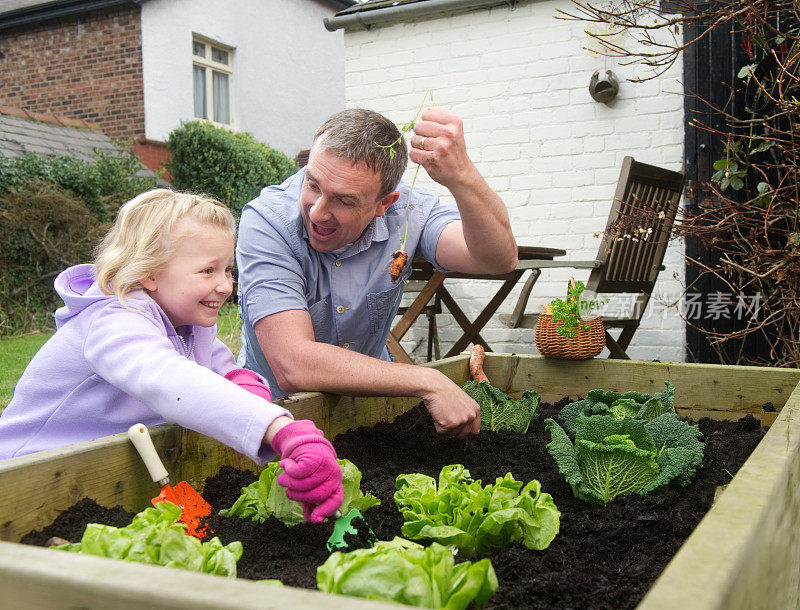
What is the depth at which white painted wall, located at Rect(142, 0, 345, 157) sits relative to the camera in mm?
12617

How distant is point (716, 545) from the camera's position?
75cm

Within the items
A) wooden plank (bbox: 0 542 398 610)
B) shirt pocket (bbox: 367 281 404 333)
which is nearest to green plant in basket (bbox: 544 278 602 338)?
shirt pocket (bbox: 367 281 404 333)

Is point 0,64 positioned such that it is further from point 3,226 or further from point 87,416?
point 87,416

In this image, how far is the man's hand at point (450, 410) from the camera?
6.08 feet

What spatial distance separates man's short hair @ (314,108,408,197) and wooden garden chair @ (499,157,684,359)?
6.11 ft

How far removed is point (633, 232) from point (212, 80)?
12.5 m

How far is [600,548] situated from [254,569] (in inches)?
22.9

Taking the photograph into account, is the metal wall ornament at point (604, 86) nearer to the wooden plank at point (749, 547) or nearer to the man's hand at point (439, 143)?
the man's hand at point (439, 143)

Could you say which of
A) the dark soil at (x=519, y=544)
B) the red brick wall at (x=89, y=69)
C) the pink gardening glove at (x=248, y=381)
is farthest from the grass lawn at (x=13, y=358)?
the red brick wall at (x=89, y=69)

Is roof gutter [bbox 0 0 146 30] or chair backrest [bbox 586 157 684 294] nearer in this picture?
chair backrest [bbox 586 157 684 294]

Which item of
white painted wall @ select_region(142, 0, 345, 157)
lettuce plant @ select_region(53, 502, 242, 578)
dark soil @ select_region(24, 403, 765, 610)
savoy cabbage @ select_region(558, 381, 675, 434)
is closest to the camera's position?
lettuce plant @ select_region(53, 502, 242, 578)

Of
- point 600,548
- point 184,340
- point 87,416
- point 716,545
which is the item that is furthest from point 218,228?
point 716,545

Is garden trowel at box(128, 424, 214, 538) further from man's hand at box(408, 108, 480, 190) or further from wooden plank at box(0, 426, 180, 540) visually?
man's hand at box(408, 108, 480, 190)

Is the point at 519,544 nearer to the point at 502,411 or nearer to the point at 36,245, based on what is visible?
the point at 502,411
